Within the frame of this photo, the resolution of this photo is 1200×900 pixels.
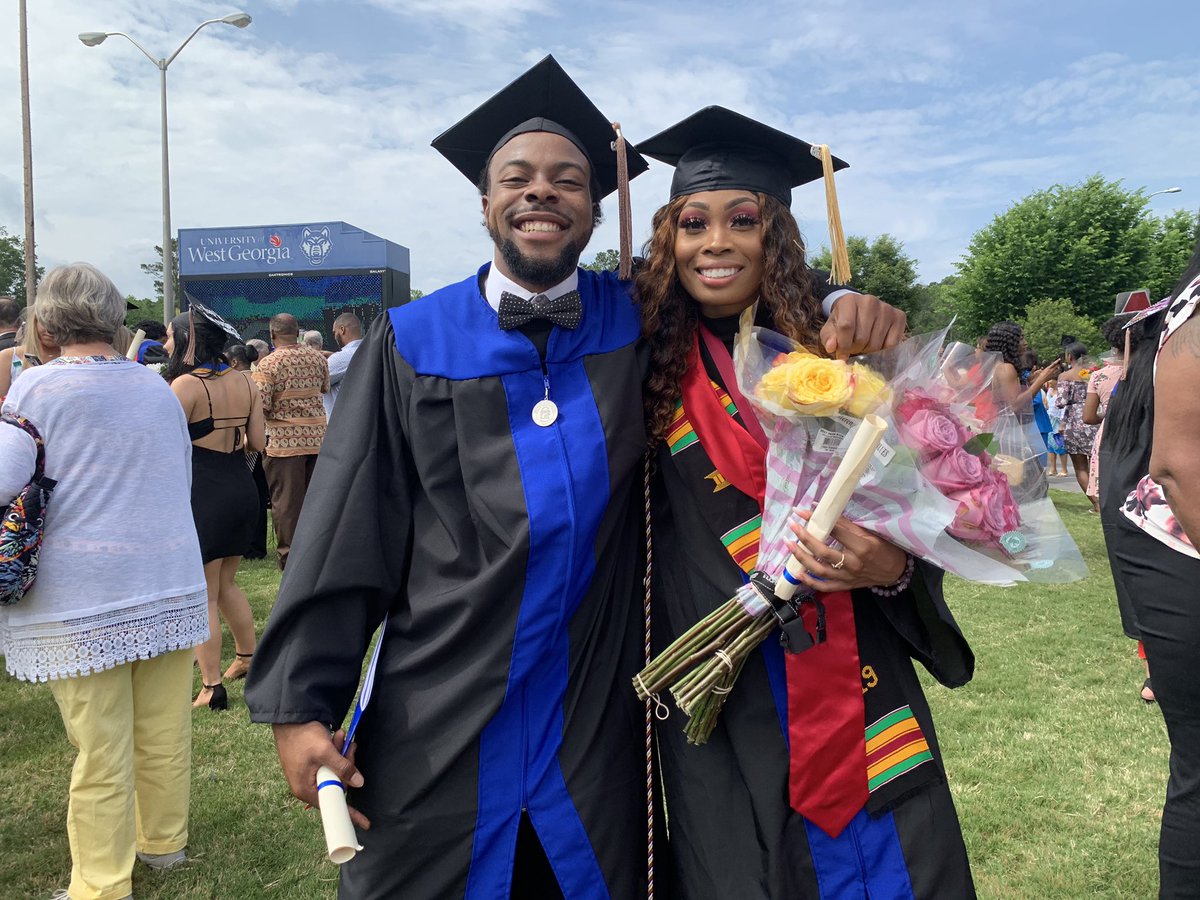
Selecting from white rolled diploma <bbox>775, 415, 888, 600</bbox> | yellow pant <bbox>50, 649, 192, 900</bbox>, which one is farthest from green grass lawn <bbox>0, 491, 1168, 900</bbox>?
white rolled diploma <bbox>775, 415, 888, 600</bbox>

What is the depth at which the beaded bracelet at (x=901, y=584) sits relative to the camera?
65.7 inches

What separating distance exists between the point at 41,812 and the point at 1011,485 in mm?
3845

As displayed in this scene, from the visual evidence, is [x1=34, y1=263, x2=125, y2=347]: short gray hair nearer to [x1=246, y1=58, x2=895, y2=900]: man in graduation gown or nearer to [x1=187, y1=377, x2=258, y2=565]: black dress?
[x1=246, y1=58, x2=895, y2=900]: man in graduation gown

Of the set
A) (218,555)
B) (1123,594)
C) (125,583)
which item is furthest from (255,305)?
(1123,594)

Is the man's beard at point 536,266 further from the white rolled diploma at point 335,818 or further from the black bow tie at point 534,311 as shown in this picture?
the white rolled diploma at point 335,818

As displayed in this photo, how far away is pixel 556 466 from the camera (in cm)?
175

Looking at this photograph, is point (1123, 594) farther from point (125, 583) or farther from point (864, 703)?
point (125, 583)

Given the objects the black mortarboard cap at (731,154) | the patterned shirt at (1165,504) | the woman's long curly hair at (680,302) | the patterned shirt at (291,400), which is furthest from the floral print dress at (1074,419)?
the woman's long curly hair at (680,302)

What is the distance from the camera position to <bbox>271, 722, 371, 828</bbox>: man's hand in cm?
166

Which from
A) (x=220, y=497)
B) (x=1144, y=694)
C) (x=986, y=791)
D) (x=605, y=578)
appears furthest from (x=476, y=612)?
(x=1144, y=694)

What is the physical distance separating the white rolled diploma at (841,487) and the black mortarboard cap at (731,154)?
746mm

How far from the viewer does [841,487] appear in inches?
60.1

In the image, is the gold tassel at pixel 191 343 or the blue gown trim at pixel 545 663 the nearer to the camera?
the blue gown trim at pixel 545 663

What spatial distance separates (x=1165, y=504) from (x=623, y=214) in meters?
1.52
